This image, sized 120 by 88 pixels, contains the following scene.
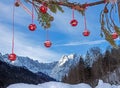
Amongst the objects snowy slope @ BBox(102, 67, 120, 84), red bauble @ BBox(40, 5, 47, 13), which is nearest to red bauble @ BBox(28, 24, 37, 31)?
red bauble @ BBox(40, 5, 47, 13)

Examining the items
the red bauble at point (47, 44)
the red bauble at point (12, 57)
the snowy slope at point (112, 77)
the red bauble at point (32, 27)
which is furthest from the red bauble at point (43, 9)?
the snowy slope at point (112, 77)

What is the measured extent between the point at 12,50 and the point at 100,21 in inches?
31.9

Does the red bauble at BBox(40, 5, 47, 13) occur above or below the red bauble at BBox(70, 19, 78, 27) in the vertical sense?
above

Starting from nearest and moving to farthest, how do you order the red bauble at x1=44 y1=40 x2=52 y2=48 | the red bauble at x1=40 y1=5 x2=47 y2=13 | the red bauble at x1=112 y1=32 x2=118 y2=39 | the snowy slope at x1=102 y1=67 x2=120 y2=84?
1. the red bauble at x1=40 y1=5 x2=47 y2=13
2. the red bauble at x1=44 y1=40 x2=52 y2=48
3. the red bauble at x1=112 y1=32 x2=118 y2=39
4. the snowy slope at x1=102 y1=67 x2=120 y2=84

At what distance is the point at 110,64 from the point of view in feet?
267

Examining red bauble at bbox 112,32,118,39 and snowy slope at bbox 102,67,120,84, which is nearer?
red bauble at bbox 112,32,118,39

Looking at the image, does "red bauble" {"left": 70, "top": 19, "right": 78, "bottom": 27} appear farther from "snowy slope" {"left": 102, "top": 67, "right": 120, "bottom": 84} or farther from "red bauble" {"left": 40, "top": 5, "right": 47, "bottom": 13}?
"snowy slope" {"left": 102, "top": 67, "right": 120, "bottom": 84}

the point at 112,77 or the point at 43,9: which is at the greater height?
the point at 43,9

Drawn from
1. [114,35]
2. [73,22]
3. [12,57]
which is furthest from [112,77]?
[12,57]

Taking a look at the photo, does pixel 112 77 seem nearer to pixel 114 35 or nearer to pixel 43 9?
pixel 114 35

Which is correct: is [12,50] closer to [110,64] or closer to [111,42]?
[111,42]

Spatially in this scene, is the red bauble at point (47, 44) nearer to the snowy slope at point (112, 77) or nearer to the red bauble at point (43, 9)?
the red bauble at point (43, 9)

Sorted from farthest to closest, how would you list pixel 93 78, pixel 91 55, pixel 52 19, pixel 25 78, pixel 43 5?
pixel 25 78, pixel 91 55, pixel 93 78, pixel 52 19, pixel 43 5

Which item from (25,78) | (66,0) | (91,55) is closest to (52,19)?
(66,0)
